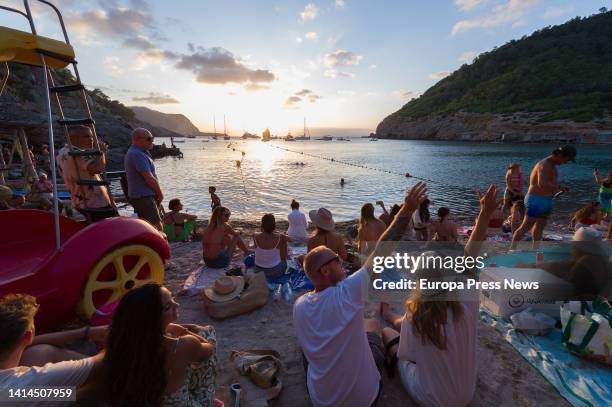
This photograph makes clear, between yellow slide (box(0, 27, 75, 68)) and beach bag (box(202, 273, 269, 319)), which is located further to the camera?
beach bag (box(202, 273, 269, 319))

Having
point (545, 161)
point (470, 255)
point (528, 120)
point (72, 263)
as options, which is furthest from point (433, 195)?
point (528, 120)

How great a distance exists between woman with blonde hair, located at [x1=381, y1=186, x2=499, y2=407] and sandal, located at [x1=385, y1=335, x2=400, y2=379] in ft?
0.82

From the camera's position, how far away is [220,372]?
333 centimetres

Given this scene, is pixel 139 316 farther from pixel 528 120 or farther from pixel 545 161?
pixel 528 120

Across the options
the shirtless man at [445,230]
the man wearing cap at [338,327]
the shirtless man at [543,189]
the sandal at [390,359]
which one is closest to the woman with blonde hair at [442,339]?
the sandal at [390,359]

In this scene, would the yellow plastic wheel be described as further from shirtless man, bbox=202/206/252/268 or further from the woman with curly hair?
shirtless man, bbox=202/206/252/268

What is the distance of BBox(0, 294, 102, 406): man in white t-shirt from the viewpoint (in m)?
1.66

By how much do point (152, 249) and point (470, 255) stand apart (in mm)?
3635

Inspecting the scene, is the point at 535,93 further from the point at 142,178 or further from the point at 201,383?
the point at 201,383

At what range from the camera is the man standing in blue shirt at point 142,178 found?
4.98 meters

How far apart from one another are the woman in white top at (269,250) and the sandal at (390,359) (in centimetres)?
288

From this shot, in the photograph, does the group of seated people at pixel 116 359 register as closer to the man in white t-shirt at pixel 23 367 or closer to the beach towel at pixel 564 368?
the man in white t-shirt at pixel 23 367

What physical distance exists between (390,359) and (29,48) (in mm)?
Answer: 4704

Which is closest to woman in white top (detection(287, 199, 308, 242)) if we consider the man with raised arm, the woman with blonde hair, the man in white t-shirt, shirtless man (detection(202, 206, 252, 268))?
shirtless man (detection(202, 206, 252, 268))
